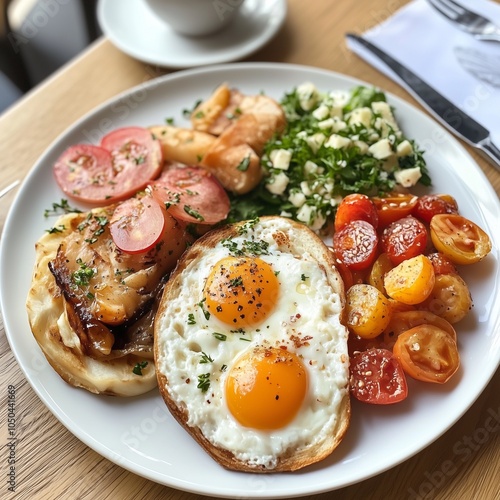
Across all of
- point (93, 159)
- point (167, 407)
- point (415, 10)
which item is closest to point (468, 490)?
point (167, 407)

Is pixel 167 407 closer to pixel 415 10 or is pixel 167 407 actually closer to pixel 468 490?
pixel 468 490

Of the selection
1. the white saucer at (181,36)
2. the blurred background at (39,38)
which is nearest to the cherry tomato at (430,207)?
the white saucer at (181,36)

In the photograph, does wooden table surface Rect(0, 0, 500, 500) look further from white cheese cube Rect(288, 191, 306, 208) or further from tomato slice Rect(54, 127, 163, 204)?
white cheese cube Rect(288, 191, 306, 208)

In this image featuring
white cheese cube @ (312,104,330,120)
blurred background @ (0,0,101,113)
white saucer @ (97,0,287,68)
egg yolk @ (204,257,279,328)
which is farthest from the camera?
blurred background @ (0,0,101,113)

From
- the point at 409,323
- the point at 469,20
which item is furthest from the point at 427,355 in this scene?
the point at 469,20

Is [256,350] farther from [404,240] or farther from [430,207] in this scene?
[430,207]

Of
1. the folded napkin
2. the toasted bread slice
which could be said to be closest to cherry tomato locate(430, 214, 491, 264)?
the folded napkin

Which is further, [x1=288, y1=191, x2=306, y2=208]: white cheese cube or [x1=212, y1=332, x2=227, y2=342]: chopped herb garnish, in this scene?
[x1=288, y1=191, x2=306, y2=208]: white cheese cube

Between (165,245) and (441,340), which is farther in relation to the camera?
(165,245)
